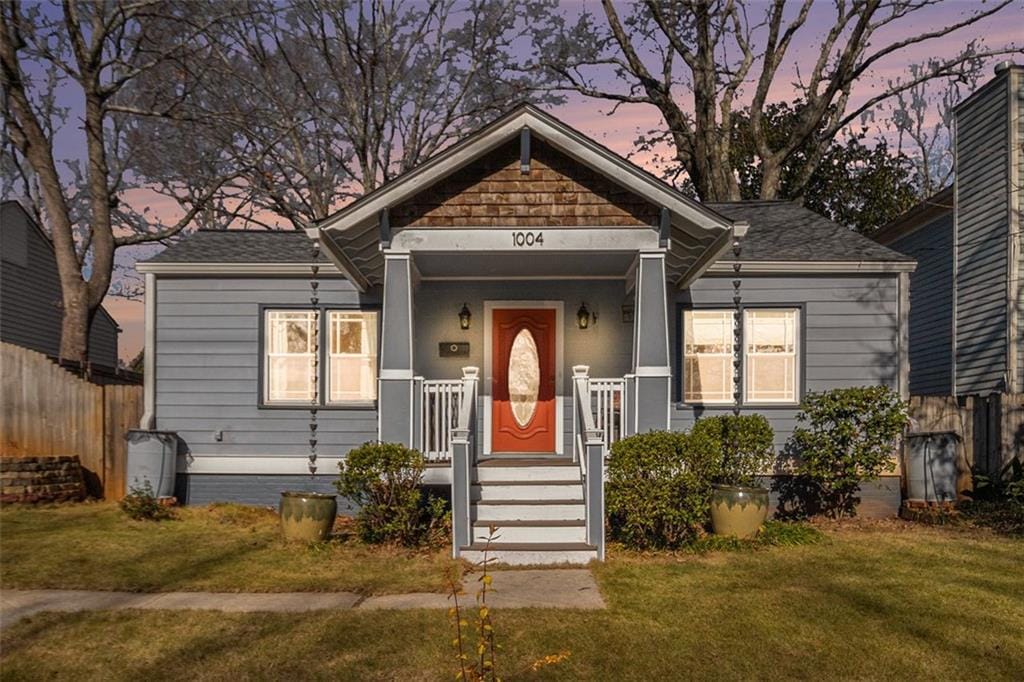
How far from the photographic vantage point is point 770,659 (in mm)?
5910

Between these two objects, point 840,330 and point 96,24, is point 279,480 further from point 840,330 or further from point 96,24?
point 96,24

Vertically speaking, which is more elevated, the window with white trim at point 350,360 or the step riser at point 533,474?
the window with white trim at point 350,360

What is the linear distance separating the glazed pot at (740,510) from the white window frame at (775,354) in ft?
8.60

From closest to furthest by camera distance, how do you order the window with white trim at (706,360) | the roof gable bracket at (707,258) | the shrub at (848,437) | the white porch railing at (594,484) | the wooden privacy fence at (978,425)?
the white porch railing at (594,484), the roof gable bracket at (707,258), the shrub at (848,437), the wooden privacy fence at (978,425), the window with white trim at (706,360)

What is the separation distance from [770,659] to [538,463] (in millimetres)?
5260

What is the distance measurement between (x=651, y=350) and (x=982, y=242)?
8.20 meters

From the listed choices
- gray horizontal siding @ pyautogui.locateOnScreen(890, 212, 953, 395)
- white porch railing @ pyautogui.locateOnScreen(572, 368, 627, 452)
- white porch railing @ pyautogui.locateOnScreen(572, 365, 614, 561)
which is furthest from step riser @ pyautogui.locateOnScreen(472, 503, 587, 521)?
gray horizontal siding @ pyautogui.locateOnScreen(890, 212, 953, 395)

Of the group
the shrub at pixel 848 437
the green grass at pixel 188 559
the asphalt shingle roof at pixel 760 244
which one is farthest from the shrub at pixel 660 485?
the asphalt shingle roof at pixel 760 244

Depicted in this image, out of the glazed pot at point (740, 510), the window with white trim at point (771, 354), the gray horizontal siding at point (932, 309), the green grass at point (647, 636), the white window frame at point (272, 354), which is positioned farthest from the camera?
the gray horizontal siding at point (932, 309)

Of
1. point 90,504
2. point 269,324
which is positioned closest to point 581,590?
point 269,324

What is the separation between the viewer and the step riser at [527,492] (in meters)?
10.0

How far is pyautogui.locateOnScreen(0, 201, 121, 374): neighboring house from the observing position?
22125 millimetres

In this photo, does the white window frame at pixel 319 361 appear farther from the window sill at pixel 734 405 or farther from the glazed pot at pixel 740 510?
the glazed pot at pixel 740 510

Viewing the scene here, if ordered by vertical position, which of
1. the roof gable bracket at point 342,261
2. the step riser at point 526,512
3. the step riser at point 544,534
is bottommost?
the step riser at point 544,534
